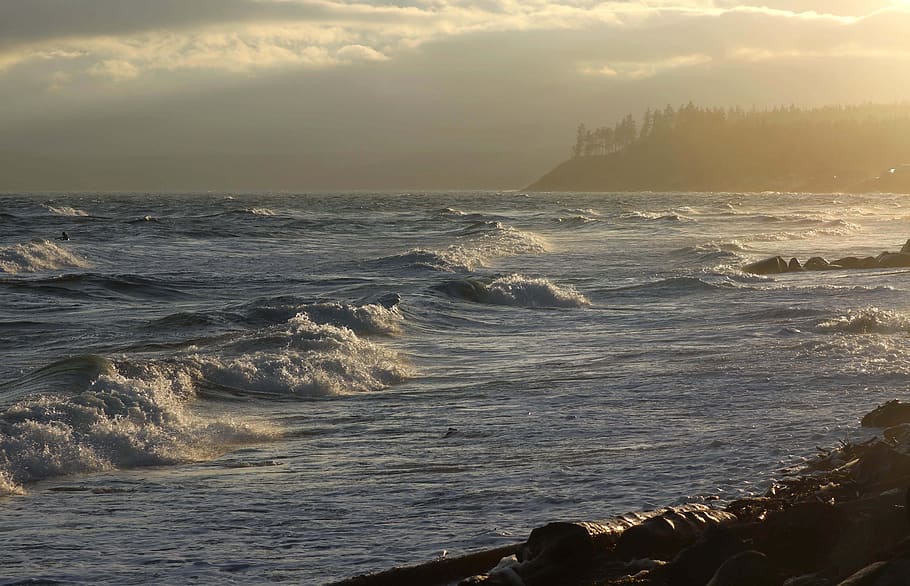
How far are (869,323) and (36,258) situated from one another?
999 inches

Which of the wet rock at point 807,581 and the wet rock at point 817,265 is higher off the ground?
the wet rock at point 807,581

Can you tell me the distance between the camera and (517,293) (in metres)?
22.0

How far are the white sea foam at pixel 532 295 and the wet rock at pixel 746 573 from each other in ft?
53.4

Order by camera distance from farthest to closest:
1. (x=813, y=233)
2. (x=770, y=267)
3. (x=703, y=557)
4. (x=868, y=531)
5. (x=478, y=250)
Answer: (x=813, y=233)
(x=478, y=250)
(x=770, y=267)
(x=868, y=531)
(x=703, y=557)

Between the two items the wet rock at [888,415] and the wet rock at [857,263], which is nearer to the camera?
the wet rock at [888,415]

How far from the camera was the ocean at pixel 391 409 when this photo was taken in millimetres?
6551

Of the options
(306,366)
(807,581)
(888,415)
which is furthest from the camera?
(306,366)

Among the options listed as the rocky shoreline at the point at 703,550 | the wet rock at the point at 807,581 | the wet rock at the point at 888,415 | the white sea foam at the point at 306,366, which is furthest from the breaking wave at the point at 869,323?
the wet rock at the point at 807,581

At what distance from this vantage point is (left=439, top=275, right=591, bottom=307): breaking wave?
845 inches

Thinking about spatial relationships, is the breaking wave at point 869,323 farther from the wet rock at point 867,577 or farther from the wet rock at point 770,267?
the wet rock at point 770,267

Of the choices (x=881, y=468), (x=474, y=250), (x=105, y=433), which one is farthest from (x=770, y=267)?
(x=105, y=433)

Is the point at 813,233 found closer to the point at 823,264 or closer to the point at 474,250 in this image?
the point at 474,250

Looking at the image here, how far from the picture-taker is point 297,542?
20.7 feet

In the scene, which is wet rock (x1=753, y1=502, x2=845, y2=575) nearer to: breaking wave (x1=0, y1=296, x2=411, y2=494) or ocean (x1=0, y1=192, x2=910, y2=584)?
ocean (x1=0, y1=192, x2=910, y2=584)
